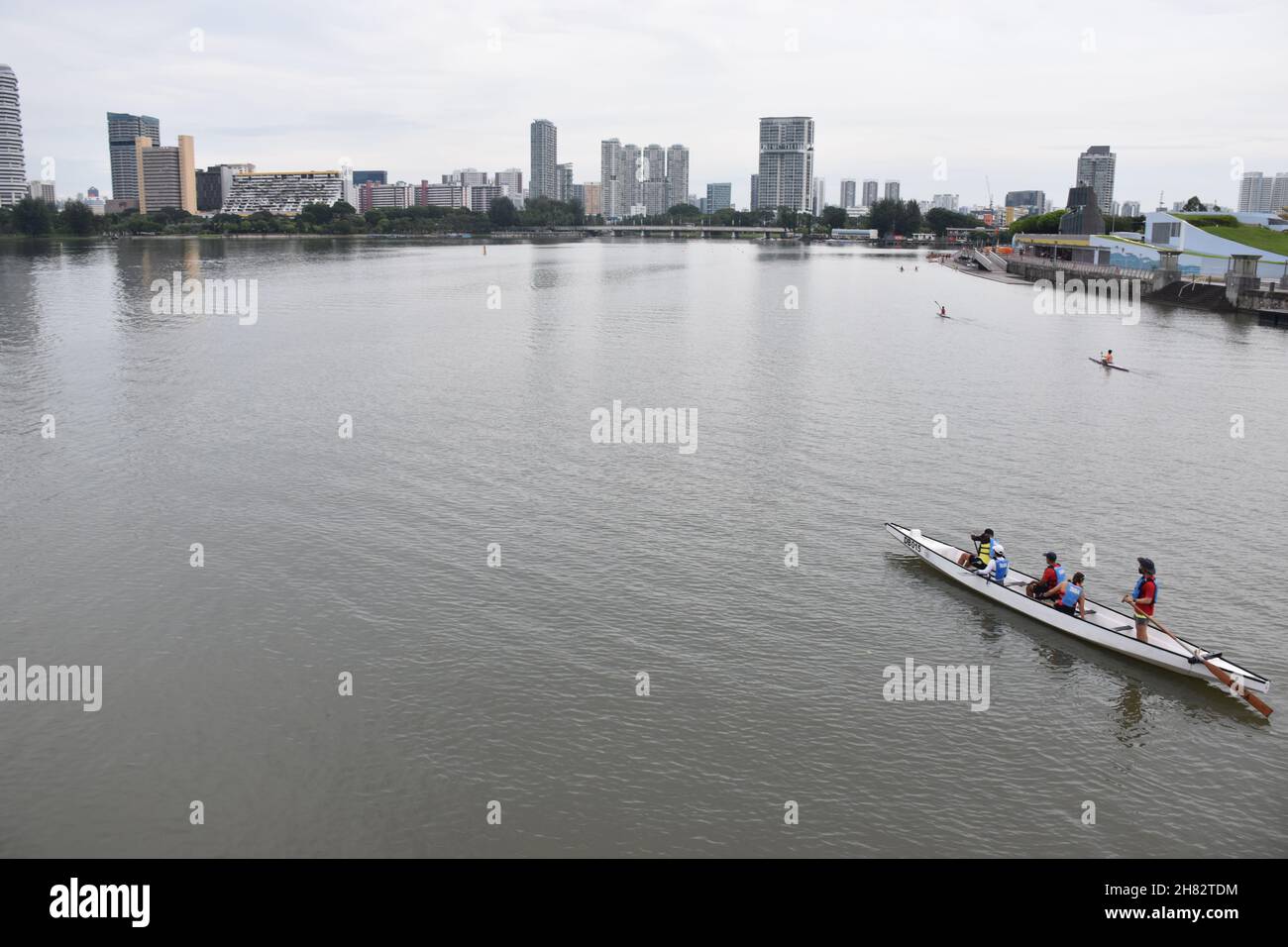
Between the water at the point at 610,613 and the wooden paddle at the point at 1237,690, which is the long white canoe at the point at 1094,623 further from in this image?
the water at the point at 610,613

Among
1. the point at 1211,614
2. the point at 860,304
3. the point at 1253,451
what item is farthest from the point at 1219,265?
the point at 1211,614

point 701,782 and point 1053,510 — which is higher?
point 1053,510

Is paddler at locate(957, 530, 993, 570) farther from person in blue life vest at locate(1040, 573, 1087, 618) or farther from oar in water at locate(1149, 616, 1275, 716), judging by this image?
oar in water at locate(1149, 616, 1275, 716)

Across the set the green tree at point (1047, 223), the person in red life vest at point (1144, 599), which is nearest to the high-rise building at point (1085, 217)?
the green tree at point (1047, 223)

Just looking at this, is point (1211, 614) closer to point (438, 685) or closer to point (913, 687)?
point (913, 687)

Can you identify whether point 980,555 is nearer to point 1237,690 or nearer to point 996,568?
point 996,568

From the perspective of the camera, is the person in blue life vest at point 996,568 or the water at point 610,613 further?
the person in blue life vest at point 996,568

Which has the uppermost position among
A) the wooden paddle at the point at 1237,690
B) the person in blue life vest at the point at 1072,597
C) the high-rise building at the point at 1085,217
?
the high-rise building at the point at 1085,217
